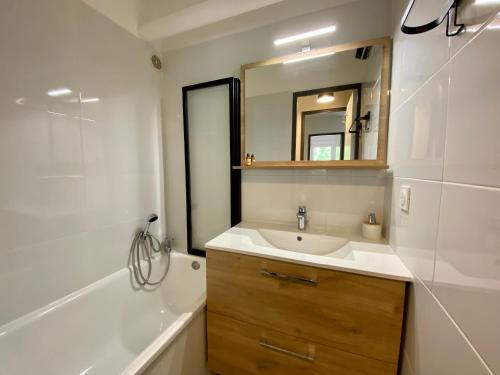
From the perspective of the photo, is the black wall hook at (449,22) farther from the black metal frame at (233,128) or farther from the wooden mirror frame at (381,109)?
the black metal frame at (233,128)

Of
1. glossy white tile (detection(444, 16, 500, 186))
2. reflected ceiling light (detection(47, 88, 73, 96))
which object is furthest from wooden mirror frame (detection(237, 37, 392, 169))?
reflected ceiling light (detection(47, 88, 73, 96))

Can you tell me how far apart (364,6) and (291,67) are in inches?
19.3

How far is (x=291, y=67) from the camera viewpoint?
134 cm

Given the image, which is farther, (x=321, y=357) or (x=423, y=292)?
(x=321, y=357)

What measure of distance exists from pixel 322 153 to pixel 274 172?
351 millimetres

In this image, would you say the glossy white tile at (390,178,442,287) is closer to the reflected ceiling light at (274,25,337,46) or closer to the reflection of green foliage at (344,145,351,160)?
the reflection of green foliage at (344,145,351,160)

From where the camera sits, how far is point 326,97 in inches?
50.2

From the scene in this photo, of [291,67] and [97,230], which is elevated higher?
[291,67]

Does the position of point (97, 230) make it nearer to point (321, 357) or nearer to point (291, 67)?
point (321, 357)

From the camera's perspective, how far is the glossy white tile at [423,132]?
600mm

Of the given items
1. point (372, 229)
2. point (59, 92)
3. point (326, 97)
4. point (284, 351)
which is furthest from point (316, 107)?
point (59, 92)

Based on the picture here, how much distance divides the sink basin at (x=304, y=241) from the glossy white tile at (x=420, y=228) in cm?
33

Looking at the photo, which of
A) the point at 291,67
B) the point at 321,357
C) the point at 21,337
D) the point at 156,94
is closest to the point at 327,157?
the point at 291,67

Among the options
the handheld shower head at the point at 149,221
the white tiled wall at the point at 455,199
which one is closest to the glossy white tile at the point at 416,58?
the white tiled wall at the point at 455,199
